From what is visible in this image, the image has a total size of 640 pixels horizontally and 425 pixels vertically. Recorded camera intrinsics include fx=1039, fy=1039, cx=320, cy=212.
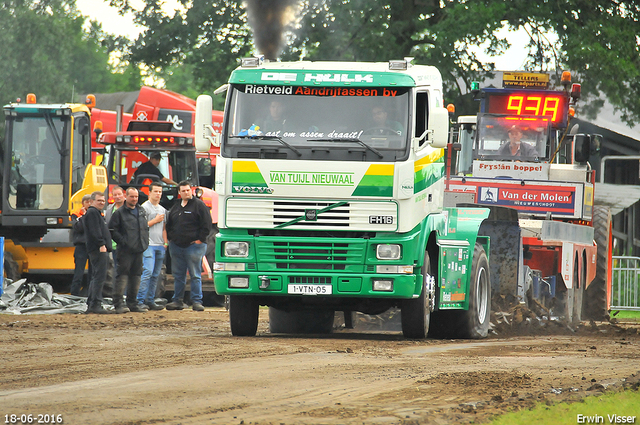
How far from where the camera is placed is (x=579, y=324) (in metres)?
17.1

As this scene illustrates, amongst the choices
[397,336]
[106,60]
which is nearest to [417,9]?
[397,336]

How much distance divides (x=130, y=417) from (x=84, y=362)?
3079 mm

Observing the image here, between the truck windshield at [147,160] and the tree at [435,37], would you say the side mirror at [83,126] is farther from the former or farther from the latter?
the tree at [435,37]

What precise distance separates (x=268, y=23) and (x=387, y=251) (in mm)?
8712

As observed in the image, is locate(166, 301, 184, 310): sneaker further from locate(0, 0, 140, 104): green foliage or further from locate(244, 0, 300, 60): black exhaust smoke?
locate(0, 0, 140, 104): green foliage

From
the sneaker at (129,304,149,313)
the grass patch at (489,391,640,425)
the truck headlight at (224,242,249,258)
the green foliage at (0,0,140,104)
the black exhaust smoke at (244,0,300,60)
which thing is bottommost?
the sneaker at (129,304,149,313)

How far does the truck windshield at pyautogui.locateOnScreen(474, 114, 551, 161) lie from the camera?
18.8 metres

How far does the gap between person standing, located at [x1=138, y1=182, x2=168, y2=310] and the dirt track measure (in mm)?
4026

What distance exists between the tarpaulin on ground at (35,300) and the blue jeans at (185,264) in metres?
1.56

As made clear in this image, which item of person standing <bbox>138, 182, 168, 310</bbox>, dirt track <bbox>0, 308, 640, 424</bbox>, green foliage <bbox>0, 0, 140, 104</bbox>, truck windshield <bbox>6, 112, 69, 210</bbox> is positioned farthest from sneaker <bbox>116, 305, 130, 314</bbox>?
green foliage <bbox>0, 0, 140, 104</bbox>

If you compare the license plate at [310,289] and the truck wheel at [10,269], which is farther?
the truck wheel at [10,269]

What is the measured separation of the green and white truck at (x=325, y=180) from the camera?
434 inches

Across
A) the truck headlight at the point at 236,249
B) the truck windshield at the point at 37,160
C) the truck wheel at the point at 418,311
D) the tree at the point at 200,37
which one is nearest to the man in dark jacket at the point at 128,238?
the truck windshield at the point at 37,160

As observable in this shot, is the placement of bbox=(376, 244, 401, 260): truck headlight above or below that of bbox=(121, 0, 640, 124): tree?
below
